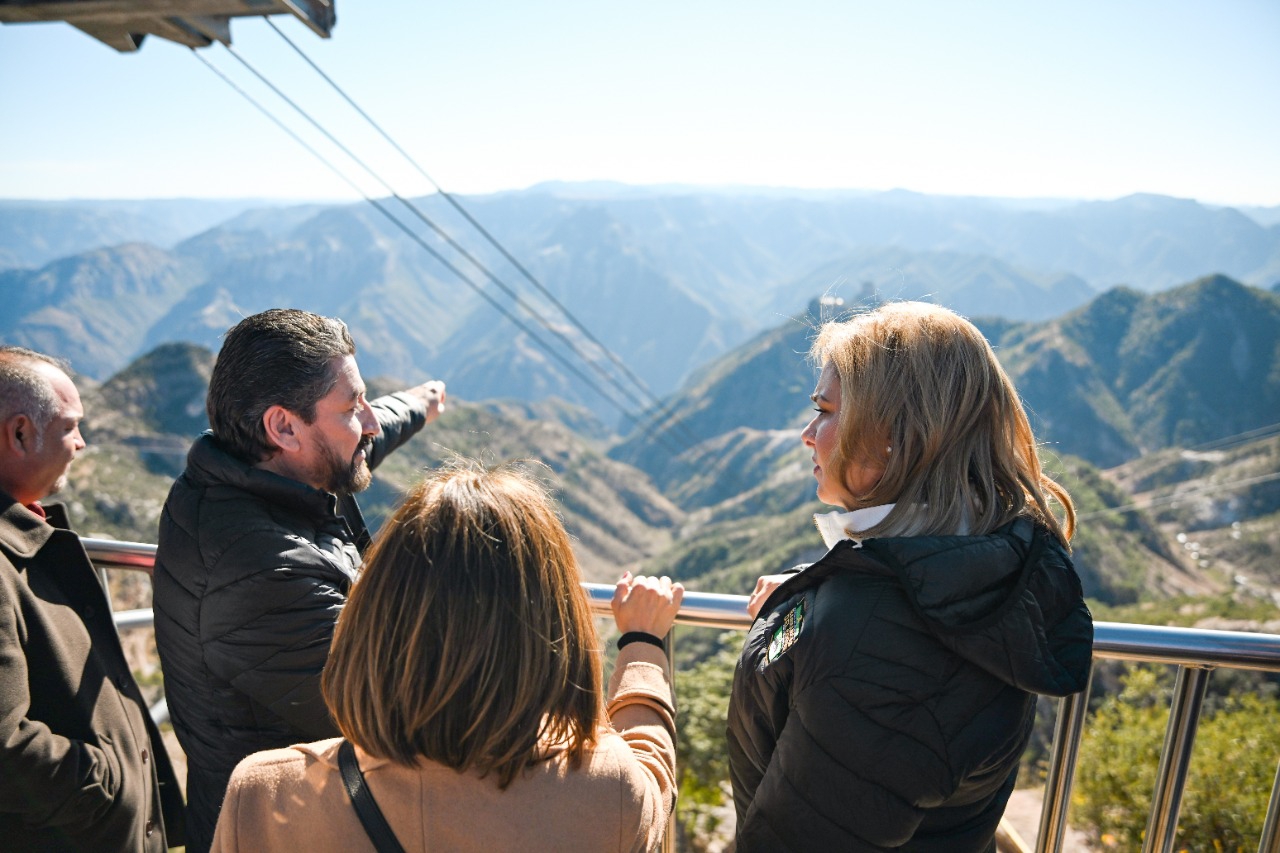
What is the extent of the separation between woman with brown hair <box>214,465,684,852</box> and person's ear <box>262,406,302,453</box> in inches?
39.1

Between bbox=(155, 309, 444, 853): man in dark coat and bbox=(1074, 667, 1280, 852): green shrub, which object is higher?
bbox=(155, 309, 444, 853): man in dark coat

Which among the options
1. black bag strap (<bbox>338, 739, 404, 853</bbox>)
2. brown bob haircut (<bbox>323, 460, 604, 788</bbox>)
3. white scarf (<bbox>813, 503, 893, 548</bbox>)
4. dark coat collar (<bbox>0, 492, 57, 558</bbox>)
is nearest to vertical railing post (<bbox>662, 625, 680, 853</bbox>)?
white scarf (<bbox>813, 503, 893, 548</bbox>)

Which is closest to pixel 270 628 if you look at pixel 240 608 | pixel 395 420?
pixel 240 608

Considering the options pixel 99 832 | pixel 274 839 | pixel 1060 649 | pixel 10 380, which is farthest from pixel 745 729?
pixel 10 380

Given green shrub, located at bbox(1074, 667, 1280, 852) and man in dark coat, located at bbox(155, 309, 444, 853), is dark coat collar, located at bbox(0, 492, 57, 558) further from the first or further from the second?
green shrub, located at bbox(1074, 667, 1280, 852)

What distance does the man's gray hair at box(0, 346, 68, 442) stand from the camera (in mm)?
2043

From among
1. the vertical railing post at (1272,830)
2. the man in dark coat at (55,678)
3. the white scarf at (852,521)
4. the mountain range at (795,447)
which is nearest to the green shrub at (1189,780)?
the vertical railing post at (1272,830)

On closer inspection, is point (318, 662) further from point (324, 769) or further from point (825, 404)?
point (825, 404)

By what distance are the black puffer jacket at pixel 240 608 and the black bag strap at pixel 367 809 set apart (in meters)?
0.69

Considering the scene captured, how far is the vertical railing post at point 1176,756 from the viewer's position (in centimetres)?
189

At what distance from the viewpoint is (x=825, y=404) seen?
1.71 meters

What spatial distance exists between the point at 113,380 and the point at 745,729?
102 meters

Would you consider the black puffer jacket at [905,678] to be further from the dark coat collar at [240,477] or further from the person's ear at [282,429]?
the person's ear at [282,429]

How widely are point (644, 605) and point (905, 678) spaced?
618 millimetres
